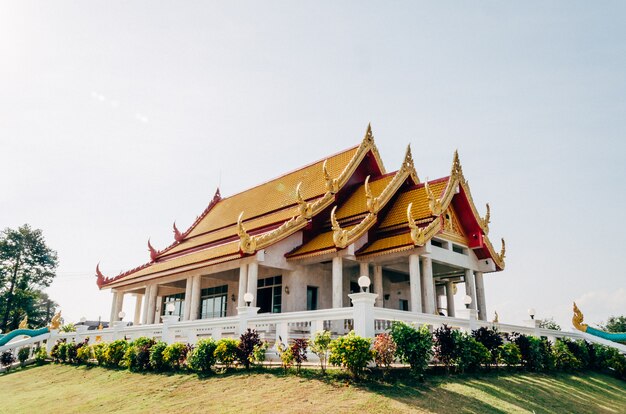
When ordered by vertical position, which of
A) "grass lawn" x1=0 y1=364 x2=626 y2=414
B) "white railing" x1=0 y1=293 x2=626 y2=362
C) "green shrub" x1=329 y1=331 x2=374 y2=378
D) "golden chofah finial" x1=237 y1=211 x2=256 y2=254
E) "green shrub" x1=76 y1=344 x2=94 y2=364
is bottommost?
"grass lawn" x1=0 y1=364 x2=626 y2=414

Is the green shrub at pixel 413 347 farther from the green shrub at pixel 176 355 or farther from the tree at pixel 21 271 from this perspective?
the tree at pixel 21 271

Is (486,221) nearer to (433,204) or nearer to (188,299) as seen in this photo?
(433,204)

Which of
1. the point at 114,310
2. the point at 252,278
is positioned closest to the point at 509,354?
the point at 252,278

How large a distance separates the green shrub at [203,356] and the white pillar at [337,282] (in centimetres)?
477

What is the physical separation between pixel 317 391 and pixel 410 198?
10311mm

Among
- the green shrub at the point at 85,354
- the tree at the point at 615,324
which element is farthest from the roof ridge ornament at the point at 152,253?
the tree at the point at 615,324

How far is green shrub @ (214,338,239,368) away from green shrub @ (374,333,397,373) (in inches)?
134

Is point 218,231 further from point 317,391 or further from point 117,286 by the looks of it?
point 317,391

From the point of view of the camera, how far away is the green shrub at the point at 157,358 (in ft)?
40.9

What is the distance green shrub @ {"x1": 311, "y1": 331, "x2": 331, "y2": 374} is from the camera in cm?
971

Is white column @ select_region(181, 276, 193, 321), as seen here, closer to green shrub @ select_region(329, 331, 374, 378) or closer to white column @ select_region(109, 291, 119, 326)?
white column @ select_region(109, 291, 119, 326)

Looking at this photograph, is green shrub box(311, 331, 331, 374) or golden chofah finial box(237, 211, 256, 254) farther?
golden chofah finial box(237, 211, 256, 254)

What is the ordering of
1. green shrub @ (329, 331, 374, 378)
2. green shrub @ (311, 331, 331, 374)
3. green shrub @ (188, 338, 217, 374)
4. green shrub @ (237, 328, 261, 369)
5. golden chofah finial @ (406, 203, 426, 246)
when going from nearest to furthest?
green shrub @ (329, 331, 374, 378) < green shrub @ (311, 331, 331, 374) < green shrub @ (237, 328, 261, 369) < green shrub @ (188, 338, 217, 374) < golden chofah finial @ (406, 203, 426, 246)

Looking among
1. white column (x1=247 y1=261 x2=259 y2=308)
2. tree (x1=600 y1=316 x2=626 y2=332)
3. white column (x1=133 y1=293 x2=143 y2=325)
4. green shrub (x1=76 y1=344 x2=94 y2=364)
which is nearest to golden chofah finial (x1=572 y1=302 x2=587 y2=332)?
white column (x1=247 y1=261 x2=259 y2=308)
